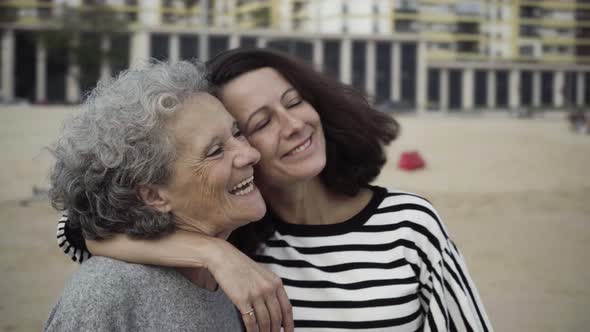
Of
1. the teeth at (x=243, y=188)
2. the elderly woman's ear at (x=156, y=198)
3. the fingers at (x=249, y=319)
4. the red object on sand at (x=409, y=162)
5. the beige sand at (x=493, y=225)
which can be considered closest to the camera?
the fingers at (x=249, y=319)

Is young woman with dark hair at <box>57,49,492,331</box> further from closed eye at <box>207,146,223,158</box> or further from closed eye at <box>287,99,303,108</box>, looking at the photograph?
closed eye at <box>207,146,223,158</box>

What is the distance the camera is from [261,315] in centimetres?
201

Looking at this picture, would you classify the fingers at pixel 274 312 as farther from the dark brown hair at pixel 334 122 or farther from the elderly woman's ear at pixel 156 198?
the dark brown hair at pixel 334 122

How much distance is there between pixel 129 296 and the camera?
1.97m

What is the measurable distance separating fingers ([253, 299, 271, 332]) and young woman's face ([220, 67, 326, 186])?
0.83 metres

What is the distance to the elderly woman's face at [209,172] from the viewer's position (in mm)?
2107

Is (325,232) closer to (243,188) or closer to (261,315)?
(243,188)

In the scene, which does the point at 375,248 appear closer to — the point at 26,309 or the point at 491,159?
the point at 26,309

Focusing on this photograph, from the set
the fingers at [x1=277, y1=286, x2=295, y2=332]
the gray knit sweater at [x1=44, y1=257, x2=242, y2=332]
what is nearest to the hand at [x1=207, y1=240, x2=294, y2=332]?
the fingers at [x1=277, y1=286, x2=295, y2=332]

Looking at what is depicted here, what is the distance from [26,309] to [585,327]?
5018 millimetres

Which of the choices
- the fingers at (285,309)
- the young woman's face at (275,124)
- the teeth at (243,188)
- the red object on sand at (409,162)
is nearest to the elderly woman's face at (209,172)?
the teeth at (243,188)

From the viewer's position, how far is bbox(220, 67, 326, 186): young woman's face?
2.68m

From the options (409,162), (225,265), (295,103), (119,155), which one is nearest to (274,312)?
(225,265)

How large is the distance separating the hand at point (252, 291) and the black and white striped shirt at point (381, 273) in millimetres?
624
